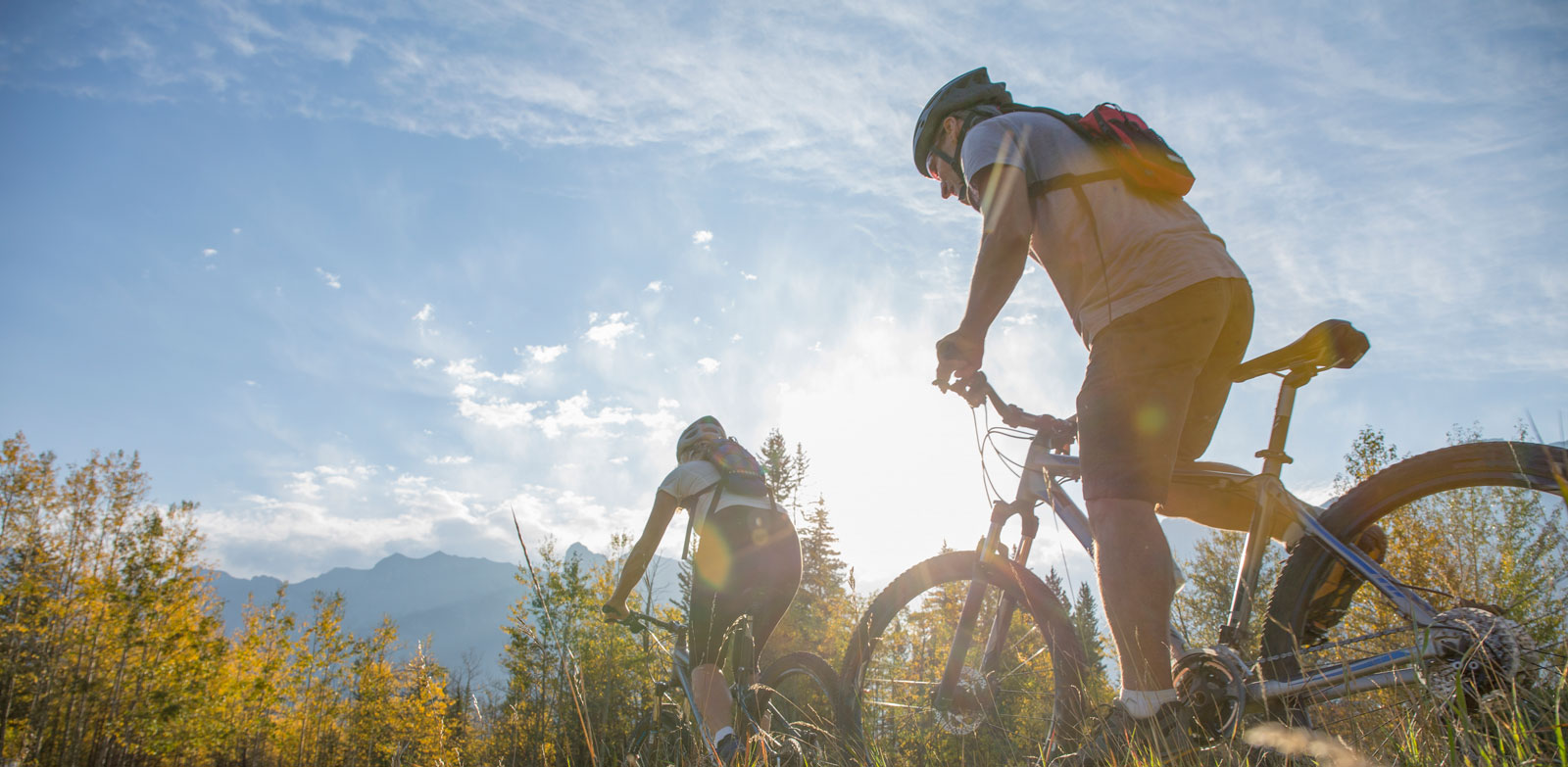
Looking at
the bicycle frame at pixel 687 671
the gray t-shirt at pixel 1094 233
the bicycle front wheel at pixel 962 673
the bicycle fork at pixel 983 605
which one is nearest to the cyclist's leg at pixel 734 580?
the bicycle frame at pixel 687 671

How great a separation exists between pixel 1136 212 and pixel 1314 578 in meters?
1.23

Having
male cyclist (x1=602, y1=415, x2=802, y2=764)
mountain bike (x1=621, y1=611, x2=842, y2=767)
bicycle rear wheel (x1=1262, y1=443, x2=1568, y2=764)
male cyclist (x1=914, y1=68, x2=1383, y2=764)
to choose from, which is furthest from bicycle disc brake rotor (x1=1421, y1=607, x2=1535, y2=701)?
male cyclist (x1=602, y1=415, x2=802, y2=764)

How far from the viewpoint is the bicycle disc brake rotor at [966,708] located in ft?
8.89

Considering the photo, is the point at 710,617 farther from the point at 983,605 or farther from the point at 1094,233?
the point at 1094,233

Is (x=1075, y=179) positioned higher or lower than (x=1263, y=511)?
higher

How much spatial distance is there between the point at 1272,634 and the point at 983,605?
105cm

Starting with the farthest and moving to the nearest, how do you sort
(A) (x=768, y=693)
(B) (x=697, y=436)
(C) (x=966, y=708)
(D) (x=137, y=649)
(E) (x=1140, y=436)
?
1. (D) (x=137, y=649)
2. (B) (x=697, y=436)
3. (A) (x=768, y=693)
4. (C) (x=966, y=708)
5. (E) (x=1140, y=436)

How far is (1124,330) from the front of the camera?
1.98m

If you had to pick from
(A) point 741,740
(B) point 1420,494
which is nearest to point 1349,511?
(B) point 1420,494

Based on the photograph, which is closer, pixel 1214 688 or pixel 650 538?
pixel 1214 688

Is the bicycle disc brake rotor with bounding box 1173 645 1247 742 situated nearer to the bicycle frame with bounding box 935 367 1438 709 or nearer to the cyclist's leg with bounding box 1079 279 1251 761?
the bicycle frame with bounding box 935 367 1438 709

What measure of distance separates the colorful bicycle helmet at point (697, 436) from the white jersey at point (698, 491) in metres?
0.33

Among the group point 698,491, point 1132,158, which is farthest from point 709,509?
point 1132,158

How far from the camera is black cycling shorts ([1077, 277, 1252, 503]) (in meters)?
1.91
